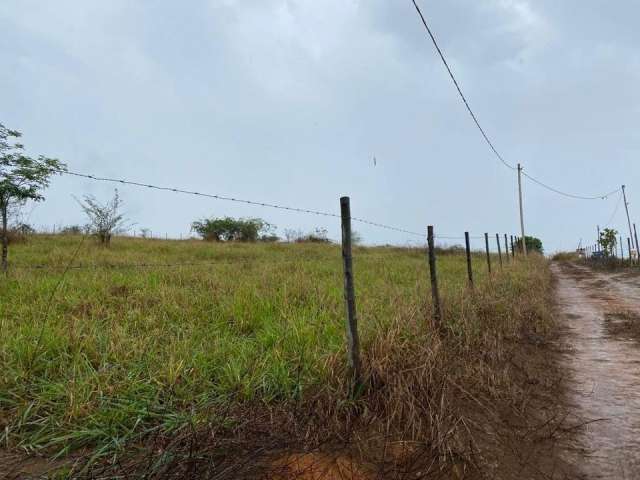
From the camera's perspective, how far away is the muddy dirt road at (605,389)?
8.76ft

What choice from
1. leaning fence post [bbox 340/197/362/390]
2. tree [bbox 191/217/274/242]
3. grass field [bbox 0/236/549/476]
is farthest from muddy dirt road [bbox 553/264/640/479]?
tree [bbox 191/217/274/242]

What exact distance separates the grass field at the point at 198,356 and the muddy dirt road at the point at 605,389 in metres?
0.69

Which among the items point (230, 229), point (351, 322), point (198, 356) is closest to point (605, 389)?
point (351, 322)

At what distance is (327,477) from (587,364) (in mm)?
4094

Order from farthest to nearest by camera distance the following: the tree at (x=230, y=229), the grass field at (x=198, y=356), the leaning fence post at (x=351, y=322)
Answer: the tree at (x=230, y=229) → the leaning fence post at (x=351, y=322) → the grass field at (x=198, y=356)

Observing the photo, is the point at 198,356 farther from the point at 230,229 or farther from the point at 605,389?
the point at 230,229

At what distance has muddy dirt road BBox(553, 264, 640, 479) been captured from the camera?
2.67 meters

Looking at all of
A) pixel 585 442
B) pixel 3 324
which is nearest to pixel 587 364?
pixel 585 442

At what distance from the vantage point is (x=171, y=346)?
146 inches

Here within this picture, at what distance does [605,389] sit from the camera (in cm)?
395

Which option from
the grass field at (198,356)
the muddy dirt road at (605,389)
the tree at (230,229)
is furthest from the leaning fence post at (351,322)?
the tree at (230,229)

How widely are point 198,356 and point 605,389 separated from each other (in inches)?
153

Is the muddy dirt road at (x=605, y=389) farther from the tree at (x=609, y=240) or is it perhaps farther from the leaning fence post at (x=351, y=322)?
the tree at (x=609, y=240)

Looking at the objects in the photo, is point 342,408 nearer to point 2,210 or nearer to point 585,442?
point 585,442
